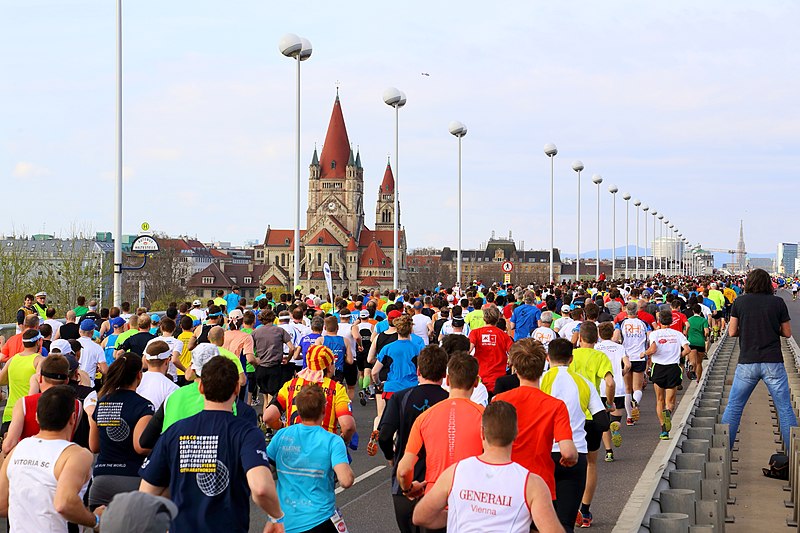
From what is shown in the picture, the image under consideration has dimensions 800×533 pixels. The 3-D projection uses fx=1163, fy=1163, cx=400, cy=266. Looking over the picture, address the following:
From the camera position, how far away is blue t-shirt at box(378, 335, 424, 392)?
11094 millimetres

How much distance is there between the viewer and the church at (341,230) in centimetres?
16612

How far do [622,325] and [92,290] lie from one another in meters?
34.9

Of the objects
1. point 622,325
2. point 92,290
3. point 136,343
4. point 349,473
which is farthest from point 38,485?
point 92,290

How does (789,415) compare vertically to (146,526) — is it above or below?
below

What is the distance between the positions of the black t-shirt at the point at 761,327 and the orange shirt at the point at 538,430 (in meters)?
4.56

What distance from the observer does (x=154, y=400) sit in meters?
8.49

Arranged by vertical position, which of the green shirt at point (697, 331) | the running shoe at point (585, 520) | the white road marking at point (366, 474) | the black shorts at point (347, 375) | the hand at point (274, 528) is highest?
the green shirt at point (697, 331)

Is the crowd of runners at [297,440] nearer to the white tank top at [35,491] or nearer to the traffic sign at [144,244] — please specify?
the white tank top at [35,491]

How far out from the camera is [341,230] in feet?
563

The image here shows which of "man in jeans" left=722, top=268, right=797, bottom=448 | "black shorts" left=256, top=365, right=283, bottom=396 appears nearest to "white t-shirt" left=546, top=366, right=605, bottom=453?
"man in jeans" left=722, top=268, right=797, bottom=448

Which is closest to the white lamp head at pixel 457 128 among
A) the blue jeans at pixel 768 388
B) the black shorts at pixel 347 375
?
the black shorts at pixel 347 375

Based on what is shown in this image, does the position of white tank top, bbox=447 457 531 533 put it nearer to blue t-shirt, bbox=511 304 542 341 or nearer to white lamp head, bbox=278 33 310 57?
blue t-shirt, bbox=511 304 542 341

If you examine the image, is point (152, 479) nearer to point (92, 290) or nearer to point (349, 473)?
point (349, 473)

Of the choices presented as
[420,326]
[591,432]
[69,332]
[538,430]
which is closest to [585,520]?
[591,432]
